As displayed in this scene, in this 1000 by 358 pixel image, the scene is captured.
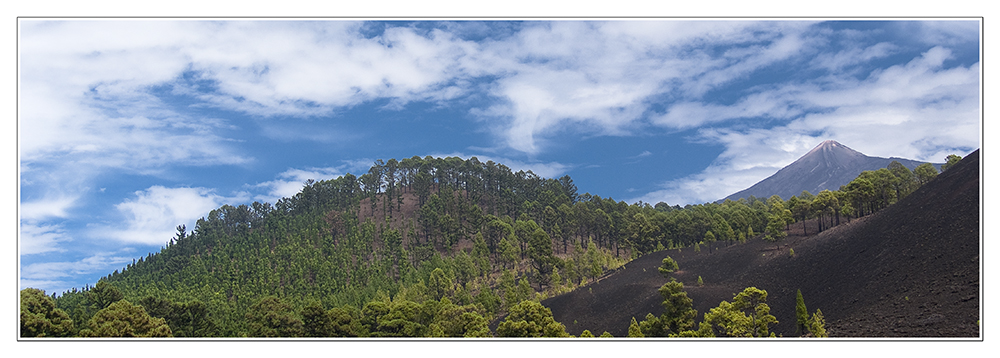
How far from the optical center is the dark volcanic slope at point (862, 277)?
29781 mm

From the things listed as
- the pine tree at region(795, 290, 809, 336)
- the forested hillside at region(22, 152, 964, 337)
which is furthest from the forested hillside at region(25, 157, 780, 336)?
the pine tree at region(795, 290, 809, 336)

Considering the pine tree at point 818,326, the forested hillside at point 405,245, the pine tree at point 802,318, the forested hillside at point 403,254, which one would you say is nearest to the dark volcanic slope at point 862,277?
the pine tree at point 818,326

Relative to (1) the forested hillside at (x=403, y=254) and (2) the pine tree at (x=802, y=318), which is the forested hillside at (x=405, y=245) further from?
(2) the pine tree at (x=802, y=318)

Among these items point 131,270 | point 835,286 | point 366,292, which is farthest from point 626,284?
point 131,270

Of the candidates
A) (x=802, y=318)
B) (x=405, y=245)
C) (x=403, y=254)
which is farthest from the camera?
(x=405, y=245)

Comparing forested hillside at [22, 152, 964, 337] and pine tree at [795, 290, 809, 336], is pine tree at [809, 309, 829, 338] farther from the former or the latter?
forested hillside at [22, 152, 964, 337]

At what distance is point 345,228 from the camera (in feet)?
308

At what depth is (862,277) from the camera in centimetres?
3897

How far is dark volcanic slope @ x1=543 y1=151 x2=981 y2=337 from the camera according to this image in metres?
29.8

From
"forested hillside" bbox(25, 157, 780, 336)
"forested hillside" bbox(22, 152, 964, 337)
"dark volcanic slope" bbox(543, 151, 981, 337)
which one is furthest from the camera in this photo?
"forested hillside" bbox(25, 157, 780, 336)

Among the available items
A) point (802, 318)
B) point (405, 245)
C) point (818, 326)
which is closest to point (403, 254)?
point (405, 245)

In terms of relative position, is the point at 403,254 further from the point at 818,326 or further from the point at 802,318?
the point at 818,326
